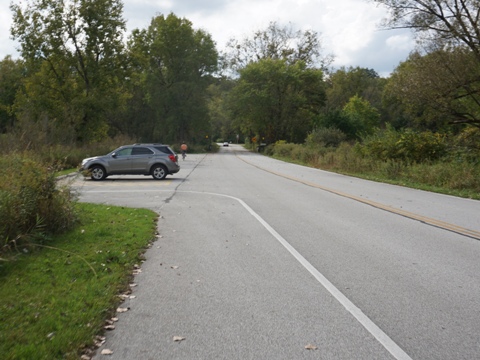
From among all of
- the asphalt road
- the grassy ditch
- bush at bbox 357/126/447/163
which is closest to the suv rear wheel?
the asphalt road

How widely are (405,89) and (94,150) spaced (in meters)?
22.6

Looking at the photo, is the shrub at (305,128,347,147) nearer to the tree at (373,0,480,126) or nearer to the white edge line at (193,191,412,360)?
the tree at (373,0,480,126)

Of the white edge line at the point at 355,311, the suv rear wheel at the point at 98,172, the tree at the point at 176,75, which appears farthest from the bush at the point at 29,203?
the tree at the point at 176,75

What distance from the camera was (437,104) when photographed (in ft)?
99.1

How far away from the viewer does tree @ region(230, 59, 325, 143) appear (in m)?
80.3

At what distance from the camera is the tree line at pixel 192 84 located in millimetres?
Answer: 29734

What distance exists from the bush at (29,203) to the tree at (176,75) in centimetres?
7243

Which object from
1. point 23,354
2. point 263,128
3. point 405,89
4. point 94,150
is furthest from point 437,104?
point 263,128

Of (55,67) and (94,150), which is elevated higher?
(55,67)

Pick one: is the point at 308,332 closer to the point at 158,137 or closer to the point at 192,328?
the point at 192,328

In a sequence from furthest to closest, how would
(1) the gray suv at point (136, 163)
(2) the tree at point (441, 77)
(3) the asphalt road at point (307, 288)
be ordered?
(2) the tree at point (441, 77)
(1) the gray suv at point (136, 163)
(3) the asphalt road at point (307, 288)

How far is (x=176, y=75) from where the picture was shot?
8350 centimetres

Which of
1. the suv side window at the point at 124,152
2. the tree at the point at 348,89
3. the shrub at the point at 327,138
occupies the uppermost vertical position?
the tree at the point at 348,89

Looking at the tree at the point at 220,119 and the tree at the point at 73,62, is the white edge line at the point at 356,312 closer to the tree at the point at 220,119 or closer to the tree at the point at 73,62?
the tree at the point at 73,62
